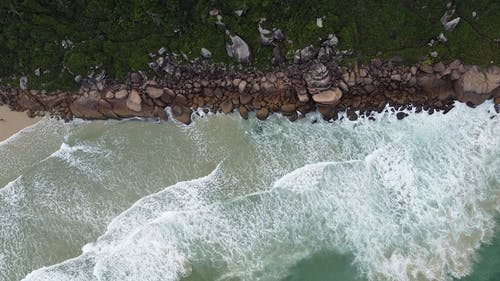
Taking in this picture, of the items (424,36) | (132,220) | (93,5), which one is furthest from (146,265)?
(424,36)

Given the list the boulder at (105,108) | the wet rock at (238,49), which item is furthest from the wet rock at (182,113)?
the wet rock at (238,49)

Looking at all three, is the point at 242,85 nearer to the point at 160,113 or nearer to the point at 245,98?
the point at 245,98

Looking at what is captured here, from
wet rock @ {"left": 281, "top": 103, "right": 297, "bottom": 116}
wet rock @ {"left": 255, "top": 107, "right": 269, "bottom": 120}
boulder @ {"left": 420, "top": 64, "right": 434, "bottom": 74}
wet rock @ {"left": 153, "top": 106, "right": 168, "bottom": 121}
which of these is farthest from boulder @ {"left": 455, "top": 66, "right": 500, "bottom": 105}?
wet rock @ {"left": 153, "top": 106, "right": 168, "bottom": 121}

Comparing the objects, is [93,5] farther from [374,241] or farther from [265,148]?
[374,241]

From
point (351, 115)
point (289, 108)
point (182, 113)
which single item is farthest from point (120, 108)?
point (351, 115)

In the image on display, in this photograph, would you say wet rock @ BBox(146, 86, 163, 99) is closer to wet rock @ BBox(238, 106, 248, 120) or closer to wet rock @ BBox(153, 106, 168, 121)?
wet rock @ BBox(153, 106, 168, 121)

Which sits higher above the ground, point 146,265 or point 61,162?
point 61,162

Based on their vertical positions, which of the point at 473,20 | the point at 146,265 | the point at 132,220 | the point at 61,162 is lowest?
the point at 146,265
